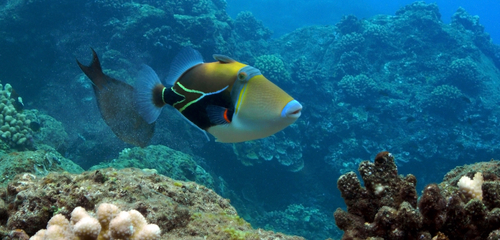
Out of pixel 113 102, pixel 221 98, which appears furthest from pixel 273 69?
pixel 221 98

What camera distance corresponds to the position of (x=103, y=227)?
4.43ft

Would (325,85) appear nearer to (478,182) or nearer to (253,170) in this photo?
(253,170)

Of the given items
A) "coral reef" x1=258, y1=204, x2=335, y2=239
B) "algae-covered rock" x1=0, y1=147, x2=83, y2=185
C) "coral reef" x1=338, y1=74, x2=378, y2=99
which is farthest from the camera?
"coral reef" x1=338, y1=74, x2=378, y2=99

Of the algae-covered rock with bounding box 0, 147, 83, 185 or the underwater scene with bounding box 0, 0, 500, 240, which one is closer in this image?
the underwater scene with bounding box 0, 0, 500, 240

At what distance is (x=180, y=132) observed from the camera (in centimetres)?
932

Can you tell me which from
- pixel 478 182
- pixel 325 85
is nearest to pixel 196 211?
pixel 478 182

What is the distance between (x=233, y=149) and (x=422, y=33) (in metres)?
14.0

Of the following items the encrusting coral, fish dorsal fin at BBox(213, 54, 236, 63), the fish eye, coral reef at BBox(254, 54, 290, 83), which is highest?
coral reef at BBox(254, 54, 290, 83)

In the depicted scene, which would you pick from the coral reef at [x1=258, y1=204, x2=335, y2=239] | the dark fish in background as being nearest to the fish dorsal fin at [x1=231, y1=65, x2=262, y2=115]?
the dark fish in background

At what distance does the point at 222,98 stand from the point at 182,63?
1.30 ft

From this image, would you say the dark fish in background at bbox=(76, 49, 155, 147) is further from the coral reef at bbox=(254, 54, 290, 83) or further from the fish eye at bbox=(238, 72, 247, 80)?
the coral reef at bbox=(254, 54, 290, 83)

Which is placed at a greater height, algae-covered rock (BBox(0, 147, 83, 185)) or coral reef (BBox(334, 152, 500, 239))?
coral reef (BBox(334, 152, 500, 239))

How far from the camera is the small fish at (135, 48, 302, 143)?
1298 mm

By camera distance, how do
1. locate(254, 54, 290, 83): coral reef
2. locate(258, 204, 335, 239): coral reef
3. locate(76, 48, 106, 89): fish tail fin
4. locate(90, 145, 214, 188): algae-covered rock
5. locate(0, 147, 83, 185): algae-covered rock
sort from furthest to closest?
locate(254, 54, 290, 83): coral reef < locate(258, 204, 335, 239): coral reef < locate(90, 145, 214, 188): algae-covered rock < locate(0, 147, 83, 185): algae-covered rock < locate(76, 48, 106, 89): fish tail fin
